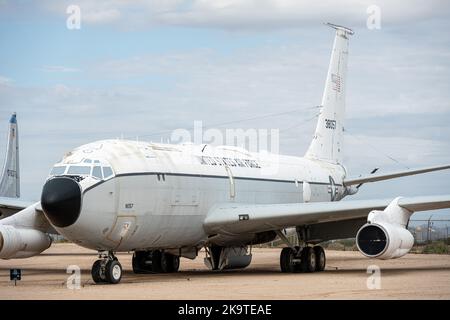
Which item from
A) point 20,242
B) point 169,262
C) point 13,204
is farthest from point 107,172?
point 13,204

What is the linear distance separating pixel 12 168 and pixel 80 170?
26.6 metres

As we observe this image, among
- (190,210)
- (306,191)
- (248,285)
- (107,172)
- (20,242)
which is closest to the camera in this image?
(248,285)

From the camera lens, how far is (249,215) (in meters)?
29.7

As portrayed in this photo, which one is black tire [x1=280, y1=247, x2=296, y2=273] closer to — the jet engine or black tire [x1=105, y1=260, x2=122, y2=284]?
the jet engine

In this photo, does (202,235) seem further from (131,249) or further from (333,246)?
(333,246)

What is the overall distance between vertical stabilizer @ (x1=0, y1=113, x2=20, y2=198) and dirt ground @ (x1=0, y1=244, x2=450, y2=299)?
14789 mm

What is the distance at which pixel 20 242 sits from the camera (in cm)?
3062

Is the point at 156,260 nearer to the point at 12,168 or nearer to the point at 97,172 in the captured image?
the point at 97,172

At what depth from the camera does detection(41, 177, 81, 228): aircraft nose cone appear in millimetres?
24750

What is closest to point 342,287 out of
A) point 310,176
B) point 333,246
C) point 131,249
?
point 131,249

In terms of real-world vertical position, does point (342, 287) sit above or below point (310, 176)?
below

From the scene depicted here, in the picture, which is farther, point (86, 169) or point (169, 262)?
point (169, 262)
